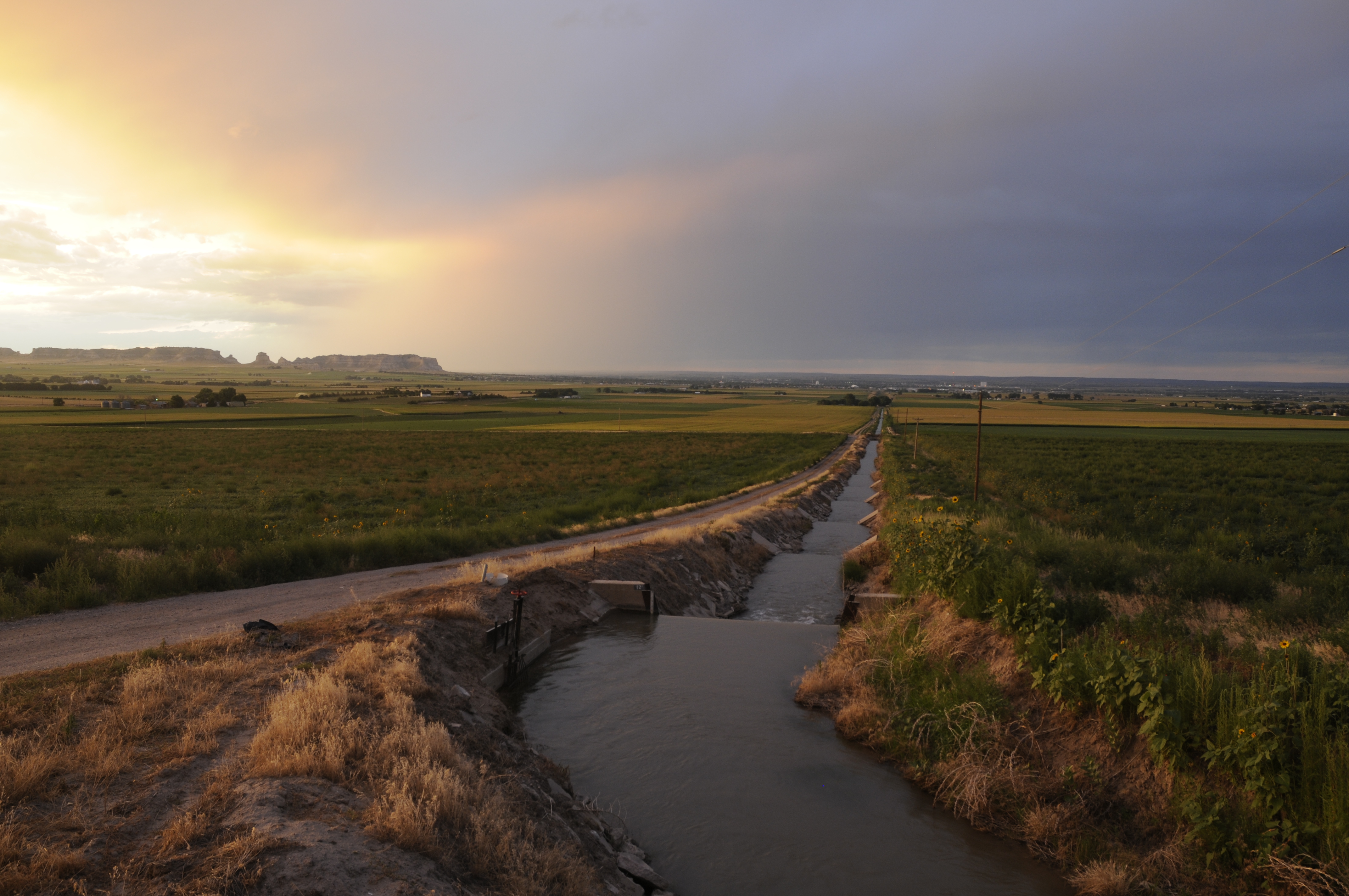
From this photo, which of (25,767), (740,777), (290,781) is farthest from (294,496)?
(740,777)

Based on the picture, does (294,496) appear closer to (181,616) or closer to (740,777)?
(181,616)

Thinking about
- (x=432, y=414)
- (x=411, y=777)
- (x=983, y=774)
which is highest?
(x=411, y=777)

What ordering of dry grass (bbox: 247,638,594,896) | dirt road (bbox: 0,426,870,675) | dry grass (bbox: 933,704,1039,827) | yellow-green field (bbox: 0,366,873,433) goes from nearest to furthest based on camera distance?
dry grass (bbox: 247,638,594,896) < dry grass (bbox: 933,704,1039,827) < dirt road (bbox: 0,426,870,675) < yellow-green field (bbox: 0,366,873,433)

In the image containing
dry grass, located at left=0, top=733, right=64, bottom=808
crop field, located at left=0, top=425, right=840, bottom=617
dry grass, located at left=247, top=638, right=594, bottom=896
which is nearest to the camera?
dry grass, located at left=0, top=733, right=64, bottom=808

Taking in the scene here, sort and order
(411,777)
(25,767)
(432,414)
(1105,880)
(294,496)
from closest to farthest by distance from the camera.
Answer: (25,767) → (411,777) → (1105,880) → (294,496) → (432,414)

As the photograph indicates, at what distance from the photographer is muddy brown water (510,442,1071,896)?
325 inches

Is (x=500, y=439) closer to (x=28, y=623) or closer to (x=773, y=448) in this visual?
(x=773, y=448)

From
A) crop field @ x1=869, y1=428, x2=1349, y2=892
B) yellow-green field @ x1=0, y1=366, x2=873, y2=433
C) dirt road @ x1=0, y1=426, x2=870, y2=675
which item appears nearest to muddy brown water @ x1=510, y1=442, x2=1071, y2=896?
crop field @ x1=869, y1=428, x2=1349, y2=892

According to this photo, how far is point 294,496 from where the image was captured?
1325 inches

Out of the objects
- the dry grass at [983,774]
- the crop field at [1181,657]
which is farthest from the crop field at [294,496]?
the dry grass at [983,774]

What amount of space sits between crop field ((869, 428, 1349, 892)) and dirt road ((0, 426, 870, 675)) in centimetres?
1200

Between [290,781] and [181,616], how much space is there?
9474 millimetres

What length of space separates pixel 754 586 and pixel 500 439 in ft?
178

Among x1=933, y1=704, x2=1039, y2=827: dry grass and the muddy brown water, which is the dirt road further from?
x1=933, y1=704, x2=1039, y2=827: dry grass
